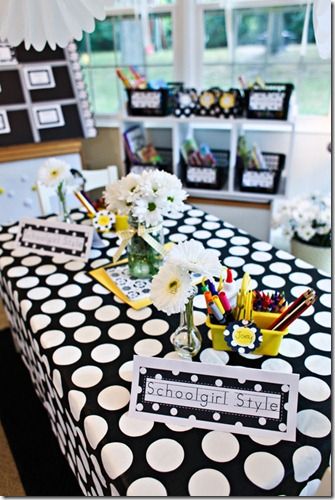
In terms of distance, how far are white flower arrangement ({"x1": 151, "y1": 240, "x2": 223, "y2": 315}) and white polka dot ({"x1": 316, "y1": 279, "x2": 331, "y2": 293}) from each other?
1.60 ft

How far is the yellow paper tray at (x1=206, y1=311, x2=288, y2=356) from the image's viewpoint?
933 mm

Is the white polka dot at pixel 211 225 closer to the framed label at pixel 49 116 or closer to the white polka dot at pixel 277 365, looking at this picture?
the white polka dot at pixel 277 365

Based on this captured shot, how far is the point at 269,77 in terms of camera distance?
2400 mm

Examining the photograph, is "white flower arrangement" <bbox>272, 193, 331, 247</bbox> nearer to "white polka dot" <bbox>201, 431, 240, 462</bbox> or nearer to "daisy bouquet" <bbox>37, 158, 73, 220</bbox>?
"daisy bouquet" <bbox>37, 158, 73, 220</bbox>

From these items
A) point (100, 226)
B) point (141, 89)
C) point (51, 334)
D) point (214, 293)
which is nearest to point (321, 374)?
point (214, 293)

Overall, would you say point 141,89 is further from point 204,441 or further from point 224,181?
point 204,441

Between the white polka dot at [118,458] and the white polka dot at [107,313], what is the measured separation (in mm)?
384

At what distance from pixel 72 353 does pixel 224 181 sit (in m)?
1.62

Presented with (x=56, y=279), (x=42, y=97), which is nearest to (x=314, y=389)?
(x=56, y=279)

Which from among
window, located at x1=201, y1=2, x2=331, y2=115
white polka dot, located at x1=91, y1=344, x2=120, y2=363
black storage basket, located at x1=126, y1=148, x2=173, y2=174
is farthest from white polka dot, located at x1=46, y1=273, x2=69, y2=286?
window, located at x1=201, y1=2, x2=331, y2=115

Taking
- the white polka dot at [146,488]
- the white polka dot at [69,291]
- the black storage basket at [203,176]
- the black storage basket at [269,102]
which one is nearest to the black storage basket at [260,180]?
the black storage basket at [203,176]

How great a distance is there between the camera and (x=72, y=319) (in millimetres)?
1120

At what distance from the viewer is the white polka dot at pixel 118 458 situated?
743mm

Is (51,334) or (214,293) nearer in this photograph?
(214,293)
